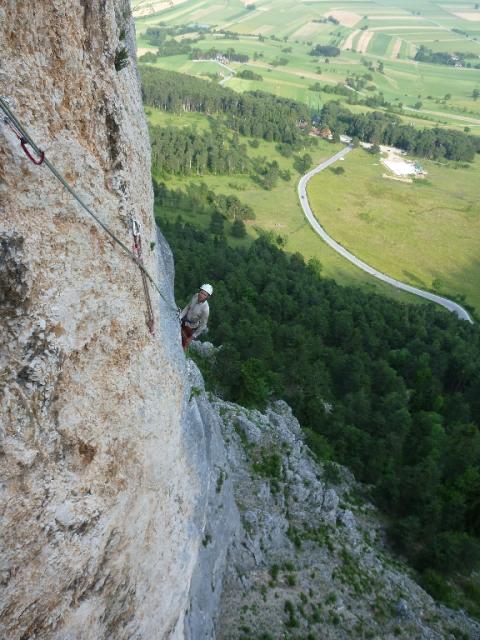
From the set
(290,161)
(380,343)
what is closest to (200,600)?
(380,343)

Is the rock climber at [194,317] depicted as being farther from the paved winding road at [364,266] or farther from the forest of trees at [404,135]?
the forest of trees at [404,135]

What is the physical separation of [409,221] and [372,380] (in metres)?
73.3

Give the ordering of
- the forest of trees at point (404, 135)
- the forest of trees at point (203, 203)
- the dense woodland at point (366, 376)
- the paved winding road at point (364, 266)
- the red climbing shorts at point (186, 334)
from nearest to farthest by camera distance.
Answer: the red climbing shorts at point (186, 334), the dense woodland at point (366, 376), the paved winding road at point (364, 266), the forest of trees at point (203, 203), the forest of trees at point (404, 135)

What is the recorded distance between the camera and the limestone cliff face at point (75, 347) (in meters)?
7.64

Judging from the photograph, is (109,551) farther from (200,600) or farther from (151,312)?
(200,600)

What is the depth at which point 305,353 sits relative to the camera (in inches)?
1940

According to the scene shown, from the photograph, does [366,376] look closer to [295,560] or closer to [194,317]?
[295,560]

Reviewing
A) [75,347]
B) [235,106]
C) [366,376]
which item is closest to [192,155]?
[235,106]

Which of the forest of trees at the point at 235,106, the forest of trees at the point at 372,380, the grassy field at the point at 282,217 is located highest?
the forest of trees at the point at 372,380

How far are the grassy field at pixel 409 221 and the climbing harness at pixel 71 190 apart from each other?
280 ft

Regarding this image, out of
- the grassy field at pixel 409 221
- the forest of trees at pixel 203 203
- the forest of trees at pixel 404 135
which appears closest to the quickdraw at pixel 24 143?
the grassy field at pixel 409 221

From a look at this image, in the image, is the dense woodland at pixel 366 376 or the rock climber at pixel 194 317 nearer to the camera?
the rock climber at pixel 194 317

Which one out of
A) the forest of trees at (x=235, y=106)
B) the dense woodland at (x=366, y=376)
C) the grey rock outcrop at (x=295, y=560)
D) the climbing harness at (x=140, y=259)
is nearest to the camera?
the climbing harness at (x=140, y=259)

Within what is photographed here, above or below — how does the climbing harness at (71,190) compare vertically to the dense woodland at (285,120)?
above
